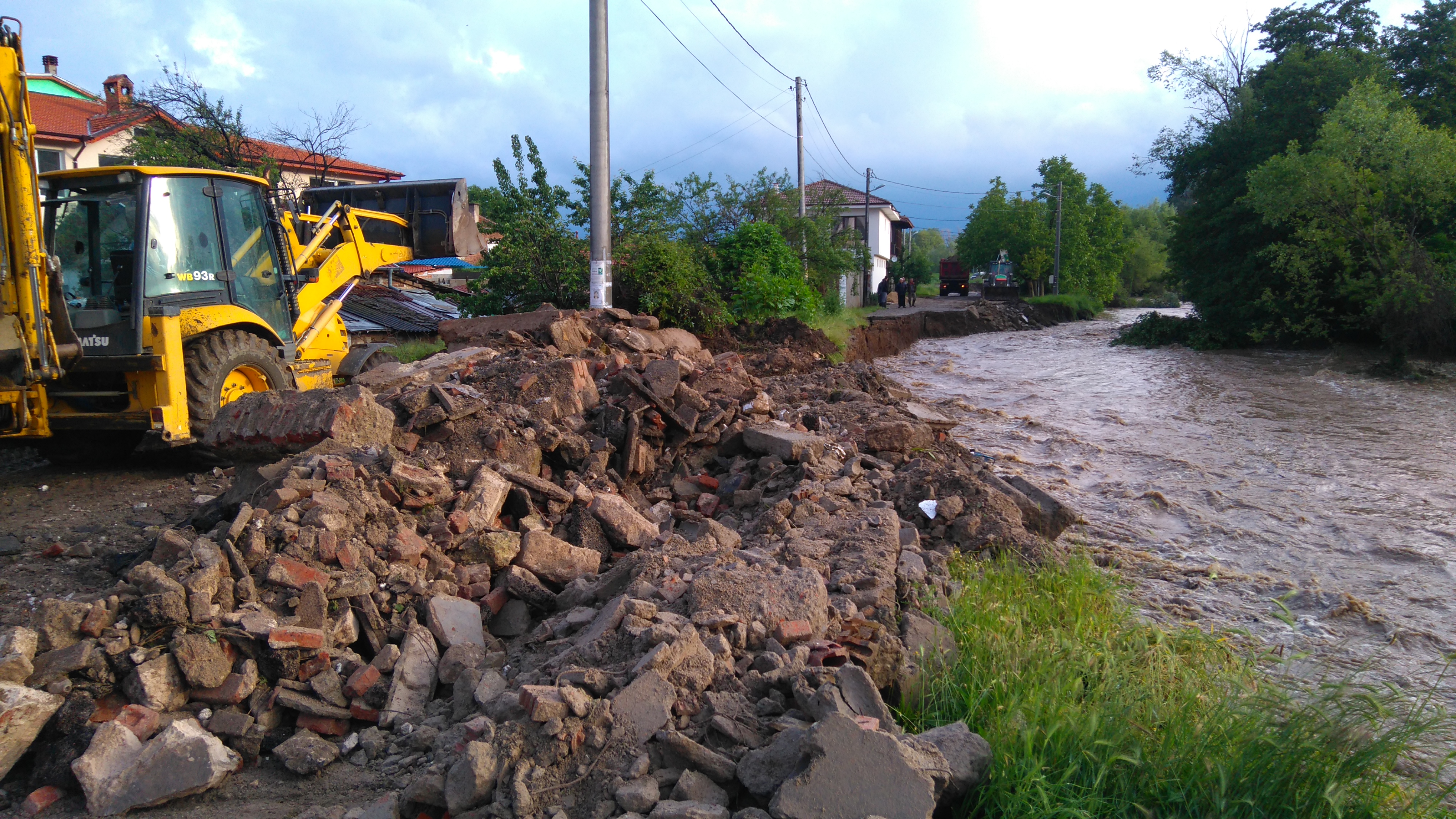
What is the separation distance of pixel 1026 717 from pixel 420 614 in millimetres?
2982

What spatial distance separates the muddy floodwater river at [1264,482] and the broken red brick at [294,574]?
16.4ft

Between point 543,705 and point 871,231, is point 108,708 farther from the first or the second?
point 871,231

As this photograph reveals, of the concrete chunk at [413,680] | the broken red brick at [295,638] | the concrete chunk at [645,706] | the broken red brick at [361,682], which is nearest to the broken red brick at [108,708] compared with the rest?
the broken red brick at [295,638]

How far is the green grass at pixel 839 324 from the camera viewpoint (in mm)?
18344

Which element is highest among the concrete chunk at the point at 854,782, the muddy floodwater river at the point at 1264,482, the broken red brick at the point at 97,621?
the broken red brick at the point at 97,621

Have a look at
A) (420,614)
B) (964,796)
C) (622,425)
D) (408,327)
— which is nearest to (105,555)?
(420,614)

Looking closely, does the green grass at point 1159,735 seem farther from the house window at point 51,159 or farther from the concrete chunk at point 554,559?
the house window at point 51,159

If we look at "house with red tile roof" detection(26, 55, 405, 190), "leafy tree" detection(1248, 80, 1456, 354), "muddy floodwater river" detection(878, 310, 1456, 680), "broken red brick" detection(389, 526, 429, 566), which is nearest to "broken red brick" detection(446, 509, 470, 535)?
"broken red brick" detection(389, 526, 429, 566)

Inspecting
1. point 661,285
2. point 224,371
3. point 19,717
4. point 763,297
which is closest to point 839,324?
point 763,297

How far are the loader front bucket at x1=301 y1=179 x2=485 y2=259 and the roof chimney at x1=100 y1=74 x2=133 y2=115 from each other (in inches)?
437

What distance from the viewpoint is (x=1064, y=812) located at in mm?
3061

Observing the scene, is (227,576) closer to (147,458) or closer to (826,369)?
(147,458)

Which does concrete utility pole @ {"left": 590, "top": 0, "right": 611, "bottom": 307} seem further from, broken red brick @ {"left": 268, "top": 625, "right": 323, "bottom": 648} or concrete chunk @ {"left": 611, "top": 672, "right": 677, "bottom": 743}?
concrete chunk @ {"left": 611, "top": 672, "right": 677, "bottom": 743}

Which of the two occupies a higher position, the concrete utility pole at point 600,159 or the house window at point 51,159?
the house window at point 51,159
